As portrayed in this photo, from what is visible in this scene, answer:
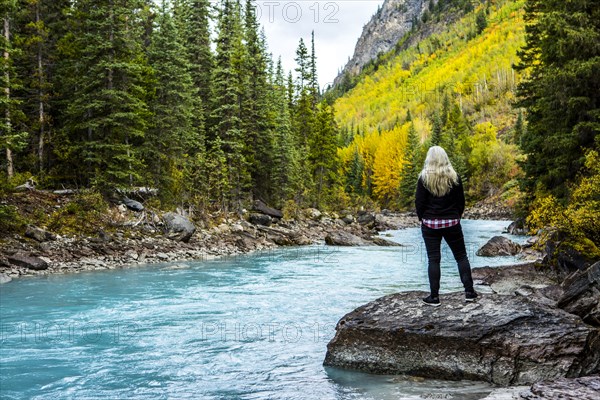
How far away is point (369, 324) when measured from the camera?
753 cm

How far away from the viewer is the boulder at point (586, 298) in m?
7.76

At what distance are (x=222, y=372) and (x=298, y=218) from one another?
31551 millimetres

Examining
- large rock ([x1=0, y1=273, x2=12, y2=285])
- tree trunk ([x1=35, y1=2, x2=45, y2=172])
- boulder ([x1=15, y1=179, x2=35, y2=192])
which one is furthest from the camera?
tree trunk ([x1=35, y1=2, x2=45, y2=172])

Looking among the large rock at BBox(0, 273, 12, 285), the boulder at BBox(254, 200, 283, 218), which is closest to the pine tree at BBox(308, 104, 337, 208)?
the boulder at BBox(254, 200, 283, 218)

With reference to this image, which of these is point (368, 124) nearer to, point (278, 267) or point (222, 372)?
point (278, 267)

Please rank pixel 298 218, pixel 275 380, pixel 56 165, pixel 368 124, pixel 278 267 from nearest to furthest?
1. pixel 275 380
2. pixel 278 267
3. pixel 56 165
4. pixel 298 218
5. pixel 368 124

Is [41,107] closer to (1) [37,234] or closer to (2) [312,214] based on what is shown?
(1) [37,234]

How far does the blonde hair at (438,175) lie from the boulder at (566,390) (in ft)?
9.03

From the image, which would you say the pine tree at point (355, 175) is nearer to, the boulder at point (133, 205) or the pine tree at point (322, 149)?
the pine tree at point (322, 149)

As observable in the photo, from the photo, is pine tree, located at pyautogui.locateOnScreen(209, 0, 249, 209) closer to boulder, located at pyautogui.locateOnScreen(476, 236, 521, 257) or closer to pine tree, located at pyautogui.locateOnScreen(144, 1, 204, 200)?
pine tree, located at pyautogui.locateOnScreen(144, 1, 204, 200)

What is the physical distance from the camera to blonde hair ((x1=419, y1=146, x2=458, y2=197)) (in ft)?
22.6

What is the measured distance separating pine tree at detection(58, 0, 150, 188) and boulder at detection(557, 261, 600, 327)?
2023 cm

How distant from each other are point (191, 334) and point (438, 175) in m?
6.00

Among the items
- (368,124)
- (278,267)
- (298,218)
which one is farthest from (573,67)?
(368,124)
